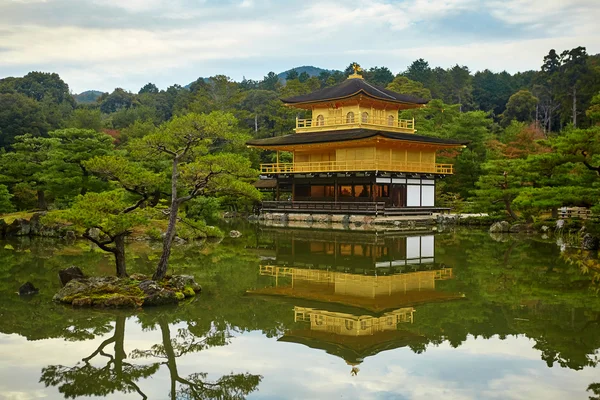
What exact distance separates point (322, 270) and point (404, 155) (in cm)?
2229

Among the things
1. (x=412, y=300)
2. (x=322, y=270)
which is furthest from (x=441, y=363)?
(x=322, y=270)

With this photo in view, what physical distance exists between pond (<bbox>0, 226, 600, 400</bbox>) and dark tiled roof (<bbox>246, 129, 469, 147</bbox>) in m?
17.7

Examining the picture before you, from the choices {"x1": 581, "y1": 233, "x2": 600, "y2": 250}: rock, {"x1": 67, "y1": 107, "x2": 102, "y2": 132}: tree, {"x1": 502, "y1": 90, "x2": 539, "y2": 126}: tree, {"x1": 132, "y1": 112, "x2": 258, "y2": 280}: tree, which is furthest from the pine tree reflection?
→ {"x1": 502, "y1": 90, "x2": 539, "y2": 126}: tree

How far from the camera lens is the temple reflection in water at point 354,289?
8.75m

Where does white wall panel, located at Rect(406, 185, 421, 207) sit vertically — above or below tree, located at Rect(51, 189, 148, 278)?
below

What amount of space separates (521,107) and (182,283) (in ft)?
198

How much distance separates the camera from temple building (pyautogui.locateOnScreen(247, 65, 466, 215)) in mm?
34219

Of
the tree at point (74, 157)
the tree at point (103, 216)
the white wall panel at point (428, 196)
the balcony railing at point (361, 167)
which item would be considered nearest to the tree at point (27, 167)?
the tree at point (74, 157)

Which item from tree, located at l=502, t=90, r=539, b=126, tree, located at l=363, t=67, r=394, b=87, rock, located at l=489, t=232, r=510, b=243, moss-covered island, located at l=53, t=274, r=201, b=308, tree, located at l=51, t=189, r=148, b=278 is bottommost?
rock, located at l=489, t=232, r=510, b=243

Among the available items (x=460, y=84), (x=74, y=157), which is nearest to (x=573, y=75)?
(x=460, y=84)

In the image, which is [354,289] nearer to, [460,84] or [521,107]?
[521,107]

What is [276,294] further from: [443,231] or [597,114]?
[443,231]

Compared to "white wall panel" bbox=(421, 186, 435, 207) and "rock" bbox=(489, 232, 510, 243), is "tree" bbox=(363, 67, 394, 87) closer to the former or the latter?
"white wall panel" bbox=(421, 186, 435, 207)

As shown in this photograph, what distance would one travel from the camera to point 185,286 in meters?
11.9
